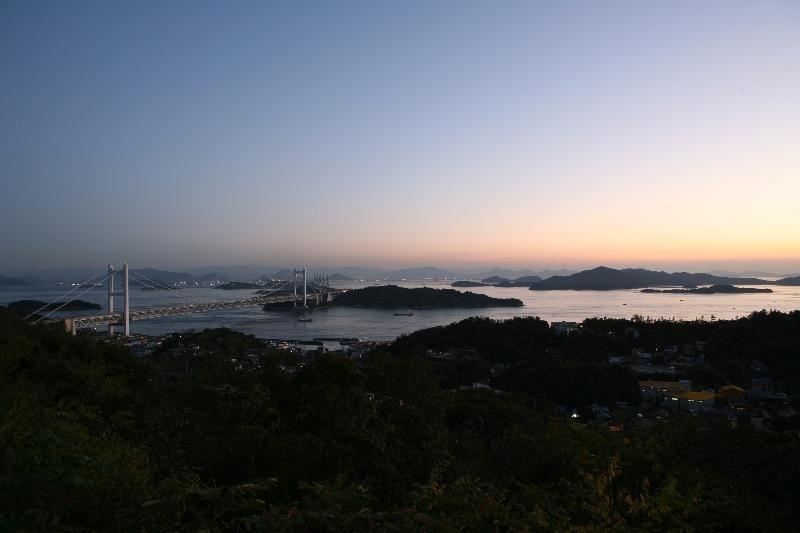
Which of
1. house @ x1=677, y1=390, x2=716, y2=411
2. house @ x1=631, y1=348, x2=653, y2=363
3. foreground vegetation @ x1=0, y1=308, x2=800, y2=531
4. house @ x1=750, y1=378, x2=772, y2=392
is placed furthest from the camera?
house @ x1=631, y1=348, x2=653, y2=363

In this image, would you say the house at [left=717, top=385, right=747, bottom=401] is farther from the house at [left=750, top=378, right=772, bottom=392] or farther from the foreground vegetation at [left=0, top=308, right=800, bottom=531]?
the foreground vegetation at [left=0, top=308, right=800, bottom=531]

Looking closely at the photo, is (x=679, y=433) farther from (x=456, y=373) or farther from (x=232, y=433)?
(x=456, y=373)

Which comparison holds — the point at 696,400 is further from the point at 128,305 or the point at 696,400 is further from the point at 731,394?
the point at 128,305

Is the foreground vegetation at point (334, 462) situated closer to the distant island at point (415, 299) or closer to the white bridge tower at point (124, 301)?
the white bridge tower at point (124, 301)

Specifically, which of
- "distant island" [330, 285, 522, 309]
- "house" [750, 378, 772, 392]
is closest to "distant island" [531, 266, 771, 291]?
"distant island" [330, 285, 522, 309]

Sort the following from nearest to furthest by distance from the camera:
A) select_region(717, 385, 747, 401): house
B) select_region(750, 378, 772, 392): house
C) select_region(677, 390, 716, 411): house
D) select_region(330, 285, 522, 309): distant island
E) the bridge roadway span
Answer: select_region(677, 390, 716, 411): house
select_region(717, 385, 747, 401): house
select_region(750, 378, 772, 392): house
the bridge roadway span
select_region(330, 285, 522, 309): distant island

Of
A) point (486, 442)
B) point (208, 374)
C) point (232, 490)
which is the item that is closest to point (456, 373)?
point (486, 442)
